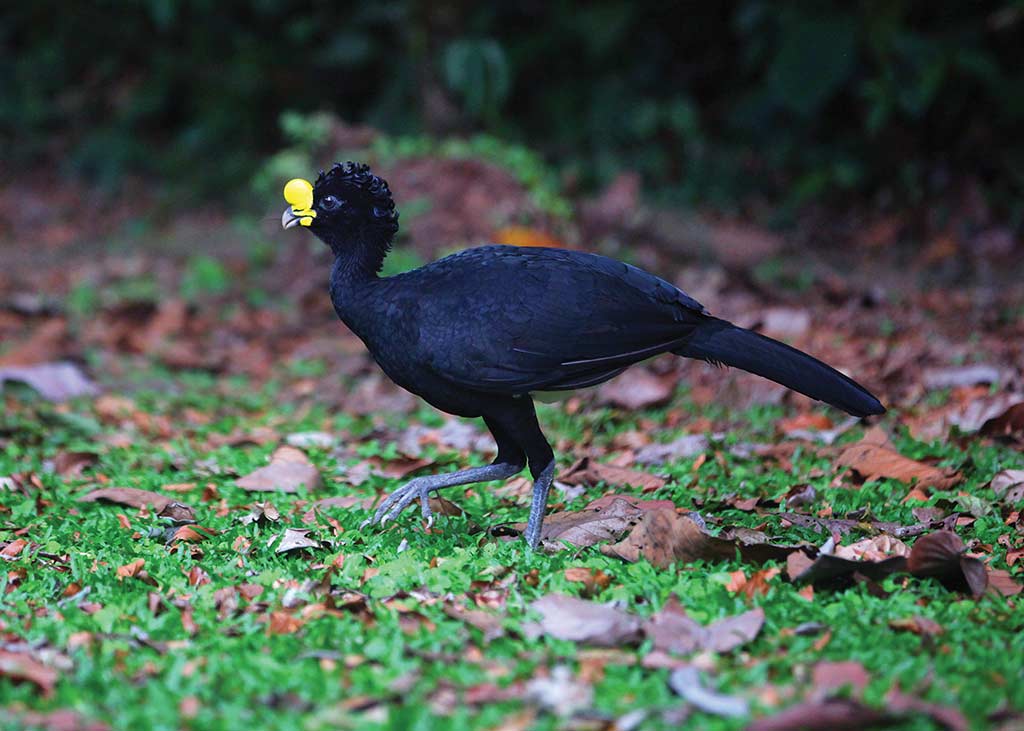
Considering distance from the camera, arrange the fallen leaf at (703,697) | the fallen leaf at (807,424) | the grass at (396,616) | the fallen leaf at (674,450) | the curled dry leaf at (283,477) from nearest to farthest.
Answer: the fallen leaf at (703,697)
the grass at (396,616)
the curled dry leaf at (283,477)
the fallen leaf at (674,450)
the fallen leaf at (807,424)

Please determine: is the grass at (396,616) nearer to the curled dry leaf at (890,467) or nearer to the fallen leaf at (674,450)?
the curled dry leaf at (890,467)

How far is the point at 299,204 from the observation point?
421 cm

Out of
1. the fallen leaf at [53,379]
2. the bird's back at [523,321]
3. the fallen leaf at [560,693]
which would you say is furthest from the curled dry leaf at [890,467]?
the fallen leaf at [53,379]

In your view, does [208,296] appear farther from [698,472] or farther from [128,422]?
[698,472]

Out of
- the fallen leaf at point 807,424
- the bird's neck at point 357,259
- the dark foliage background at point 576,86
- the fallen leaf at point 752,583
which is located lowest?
the fallen leaf at point 752,583

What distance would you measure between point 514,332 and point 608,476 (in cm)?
115

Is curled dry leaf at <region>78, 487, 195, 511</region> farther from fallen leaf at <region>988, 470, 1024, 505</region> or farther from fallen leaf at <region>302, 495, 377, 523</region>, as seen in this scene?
fallen leaf at <region>988, 470, 1024, 505</region>

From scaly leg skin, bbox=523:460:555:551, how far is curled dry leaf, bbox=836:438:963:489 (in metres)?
1.40

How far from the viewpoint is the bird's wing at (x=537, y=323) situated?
12.8 feet

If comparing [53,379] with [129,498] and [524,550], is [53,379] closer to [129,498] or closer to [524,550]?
[129,498]

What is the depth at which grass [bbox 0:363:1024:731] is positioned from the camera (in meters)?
2.78

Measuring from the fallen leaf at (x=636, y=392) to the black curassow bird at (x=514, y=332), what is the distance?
1.98 meters

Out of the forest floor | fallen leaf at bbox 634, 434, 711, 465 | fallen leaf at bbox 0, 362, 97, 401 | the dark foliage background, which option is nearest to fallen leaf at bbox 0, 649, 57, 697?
the forest floor

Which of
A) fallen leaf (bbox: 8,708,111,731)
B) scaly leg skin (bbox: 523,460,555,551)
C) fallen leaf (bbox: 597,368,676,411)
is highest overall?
fallen leaf (bbox: 597,368,676,411)
